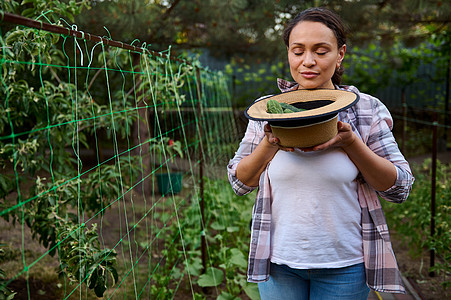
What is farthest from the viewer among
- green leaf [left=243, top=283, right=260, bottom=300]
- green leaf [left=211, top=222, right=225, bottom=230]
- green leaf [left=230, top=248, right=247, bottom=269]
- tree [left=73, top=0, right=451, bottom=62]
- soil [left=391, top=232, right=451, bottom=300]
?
tree [left=73, top=0, right=451, bottom=62]

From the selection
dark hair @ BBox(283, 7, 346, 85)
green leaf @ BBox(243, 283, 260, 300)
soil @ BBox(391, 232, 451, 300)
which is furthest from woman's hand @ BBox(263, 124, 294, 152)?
soil @ BBox(391, 232, 451, 300)

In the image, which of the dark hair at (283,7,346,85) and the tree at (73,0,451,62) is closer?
the dark hair at (283,7,346,85)

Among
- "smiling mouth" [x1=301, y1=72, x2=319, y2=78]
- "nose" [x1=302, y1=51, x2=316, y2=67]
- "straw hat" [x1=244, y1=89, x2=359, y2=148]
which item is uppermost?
"nose" [x1=302, y1=51, x2=316, y2=67]

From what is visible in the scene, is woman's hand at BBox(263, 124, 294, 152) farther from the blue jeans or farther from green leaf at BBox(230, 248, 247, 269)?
green leaf at BBox(230, 248, 247, 269)

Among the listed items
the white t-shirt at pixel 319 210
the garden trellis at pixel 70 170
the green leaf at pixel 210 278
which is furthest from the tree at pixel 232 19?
the white t-shirt at pixel 319 210

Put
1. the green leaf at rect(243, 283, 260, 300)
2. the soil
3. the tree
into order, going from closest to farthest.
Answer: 1. the green leaf at rect(243, 283, 260, 300)
2. the soil
3. the tree

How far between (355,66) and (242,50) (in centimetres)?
391

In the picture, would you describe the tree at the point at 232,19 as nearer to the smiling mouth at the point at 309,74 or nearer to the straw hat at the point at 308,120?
the smiling mouth at the point at 309,74

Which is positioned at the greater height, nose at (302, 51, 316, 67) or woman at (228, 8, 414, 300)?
nose at (302, 51, 316, 67)

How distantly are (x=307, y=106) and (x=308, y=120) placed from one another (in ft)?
0.69

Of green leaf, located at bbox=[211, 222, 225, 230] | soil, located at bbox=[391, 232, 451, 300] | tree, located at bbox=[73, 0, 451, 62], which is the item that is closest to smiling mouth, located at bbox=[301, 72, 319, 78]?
soil, located at bbox=[391, 232, 451, 300]

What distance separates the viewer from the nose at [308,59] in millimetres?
1228

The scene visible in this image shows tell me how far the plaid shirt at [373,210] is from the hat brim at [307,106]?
0.37 ft

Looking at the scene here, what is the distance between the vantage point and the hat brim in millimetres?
→ 1061
